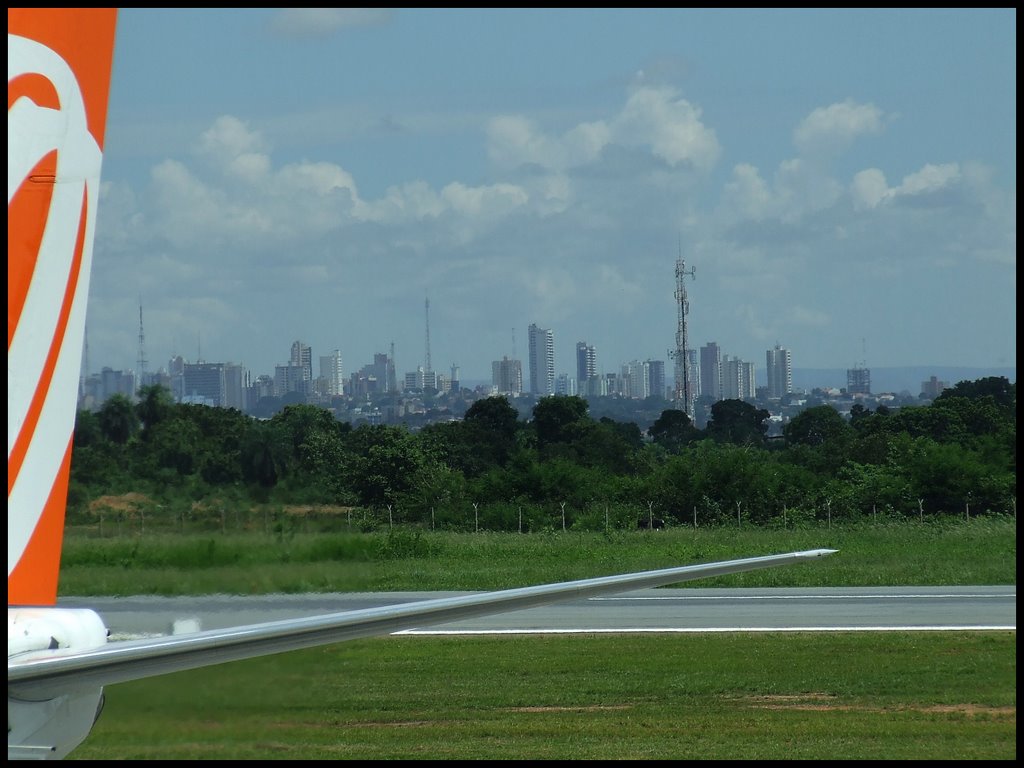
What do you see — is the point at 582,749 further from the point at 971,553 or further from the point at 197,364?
the point at 971,553

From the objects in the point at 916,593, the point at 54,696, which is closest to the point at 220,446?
the point at 54,696

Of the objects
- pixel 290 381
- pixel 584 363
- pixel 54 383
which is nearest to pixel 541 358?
pixel 584 363

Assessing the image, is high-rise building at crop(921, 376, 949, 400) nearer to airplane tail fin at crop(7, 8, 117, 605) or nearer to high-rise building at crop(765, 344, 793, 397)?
high-rise building at crop(765, 344, 793, 397)

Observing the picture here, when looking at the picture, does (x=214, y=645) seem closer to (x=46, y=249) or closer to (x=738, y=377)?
(x=46, y=249)

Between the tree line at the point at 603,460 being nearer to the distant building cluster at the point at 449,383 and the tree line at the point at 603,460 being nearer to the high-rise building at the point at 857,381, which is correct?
the distant building cluster at the point at 449,383

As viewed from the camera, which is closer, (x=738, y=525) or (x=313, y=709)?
(x=313, y=709)

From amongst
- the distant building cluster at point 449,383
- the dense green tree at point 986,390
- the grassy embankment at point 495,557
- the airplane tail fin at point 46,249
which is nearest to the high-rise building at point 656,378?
the distant building cluster at point 449,383
